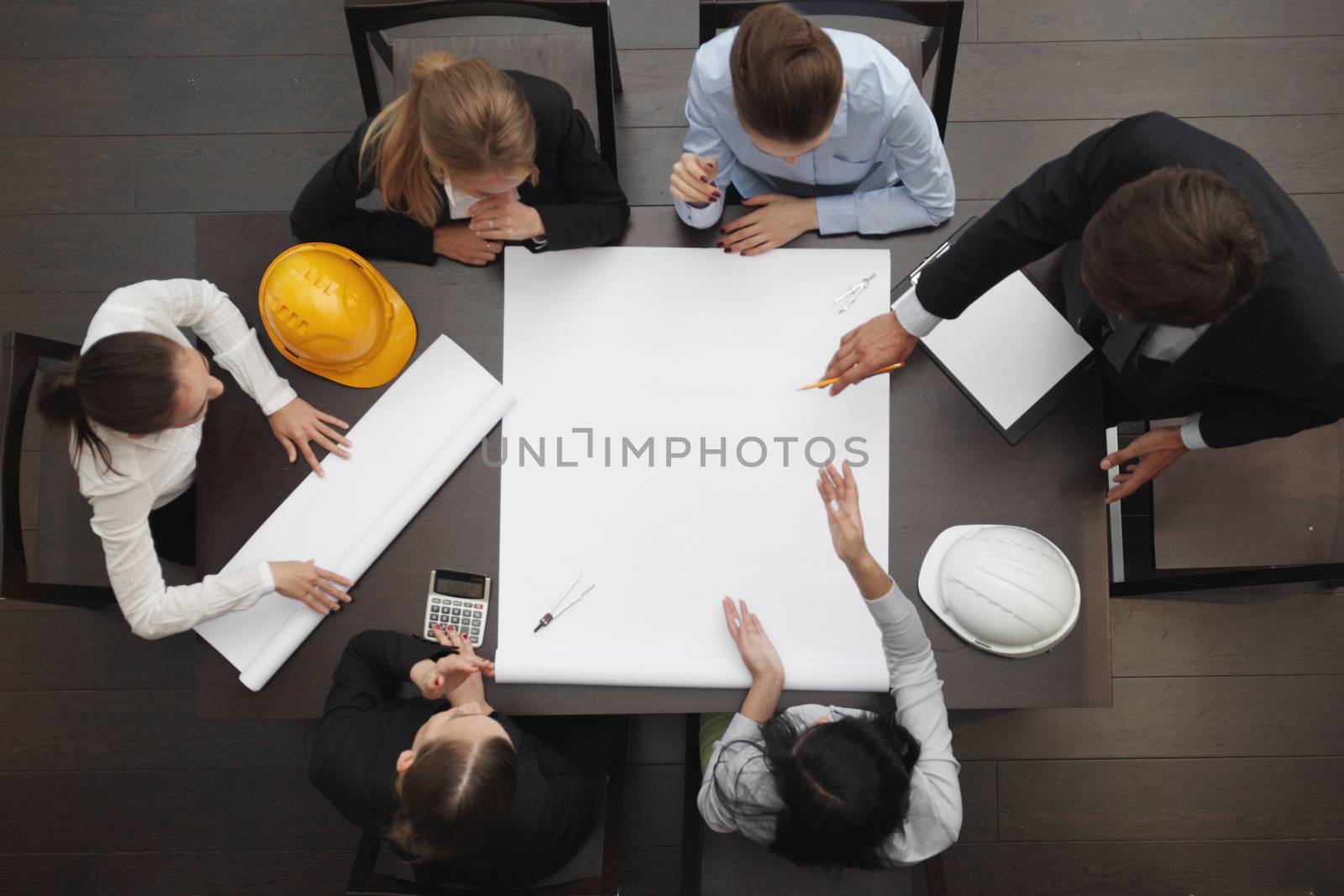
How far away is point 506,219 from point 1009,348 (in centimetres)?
86

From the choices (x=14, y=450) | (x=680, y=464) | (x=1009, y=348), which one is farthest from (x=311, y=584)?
A: (x=1009, y=348)

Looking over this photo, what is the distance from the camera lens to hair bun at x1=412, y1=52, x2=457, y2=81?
1.23 m

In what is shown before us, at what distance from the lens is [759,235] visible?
1411 millimetres

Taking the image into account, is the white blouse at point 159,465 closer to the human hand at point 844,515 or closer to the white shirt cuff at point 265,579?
the white shirt cuff at point 265,579

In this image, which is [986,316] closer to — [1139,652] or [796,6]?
[796,6]

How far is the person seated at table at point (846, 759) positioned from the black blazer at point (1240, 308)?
0.40 metres

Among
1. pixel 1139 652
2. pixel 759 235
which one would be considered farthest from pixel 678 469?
pixel 1139 652

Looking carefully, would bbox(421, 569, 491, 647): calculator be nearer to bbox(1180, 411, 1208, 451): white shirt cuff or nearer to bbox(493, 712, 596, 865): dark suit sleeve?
bbox(493, 712, 596, 865): dark suit sleeve

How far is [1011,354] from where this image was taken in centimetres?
140

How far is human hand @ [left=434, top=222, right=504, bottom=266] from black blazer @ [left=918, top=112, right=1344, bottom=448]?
72 cm

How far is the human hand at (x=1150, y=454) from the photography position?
4.76ft

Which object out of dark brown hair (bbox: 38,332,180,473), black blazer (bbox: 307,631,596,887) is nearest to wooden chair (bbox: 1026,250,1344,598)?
black blazer (bbox: 307,631,596,887)

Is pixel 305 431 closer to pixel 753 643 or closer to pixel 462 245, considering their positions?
pixel 462 245

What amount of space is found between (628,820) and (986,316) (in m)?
1.42
